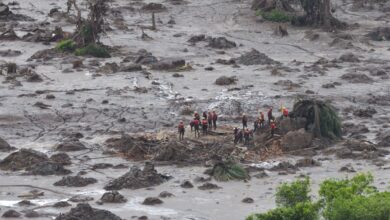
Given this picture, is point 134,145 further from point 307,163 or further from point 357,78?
point 357,78

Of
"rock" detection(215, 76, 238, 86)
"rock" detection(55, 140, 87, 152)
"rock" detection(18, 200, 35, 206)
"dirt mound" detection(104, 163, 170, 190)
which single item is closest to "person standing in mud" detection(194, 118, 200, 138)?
"rock" detection(55, 140, 87, 152)

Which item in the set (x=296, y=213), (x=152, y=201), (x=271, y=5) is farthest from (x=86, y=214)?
(x=271, y=5)

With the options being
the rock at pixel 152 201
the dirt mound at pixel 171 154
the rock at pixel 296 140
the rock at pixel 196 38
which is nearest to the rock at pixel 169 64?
the rock at pixel 196 38

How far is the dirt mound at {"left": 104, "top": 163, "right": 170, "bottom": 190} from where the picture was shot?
1251 inches

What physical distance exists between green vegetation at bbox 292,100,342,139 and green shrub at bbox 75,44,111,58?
20253mm

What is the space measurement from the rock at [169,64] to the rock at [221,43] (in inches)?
255

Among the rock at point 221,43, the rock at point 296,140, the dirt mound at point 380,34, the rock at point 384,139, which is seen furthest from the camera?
the dirt mound at point 380,34

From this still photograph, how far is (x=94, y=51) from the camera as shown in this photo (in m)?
56.6

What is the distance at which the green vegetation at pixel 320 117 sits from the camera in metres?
37.5

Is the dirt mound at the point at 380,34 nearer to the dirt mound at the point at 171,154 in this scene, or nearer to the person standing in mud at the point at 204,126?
the person standing in mud at the point at 204,126

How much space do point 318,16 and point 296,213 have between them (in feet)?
148

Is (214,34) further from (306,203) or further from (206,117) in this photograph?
(306,203)

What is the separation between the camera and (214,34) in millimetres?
64562

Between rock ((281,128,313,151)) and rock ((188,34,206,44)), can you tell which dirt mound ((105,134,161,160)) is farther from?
rock ((188,34,206,44))
